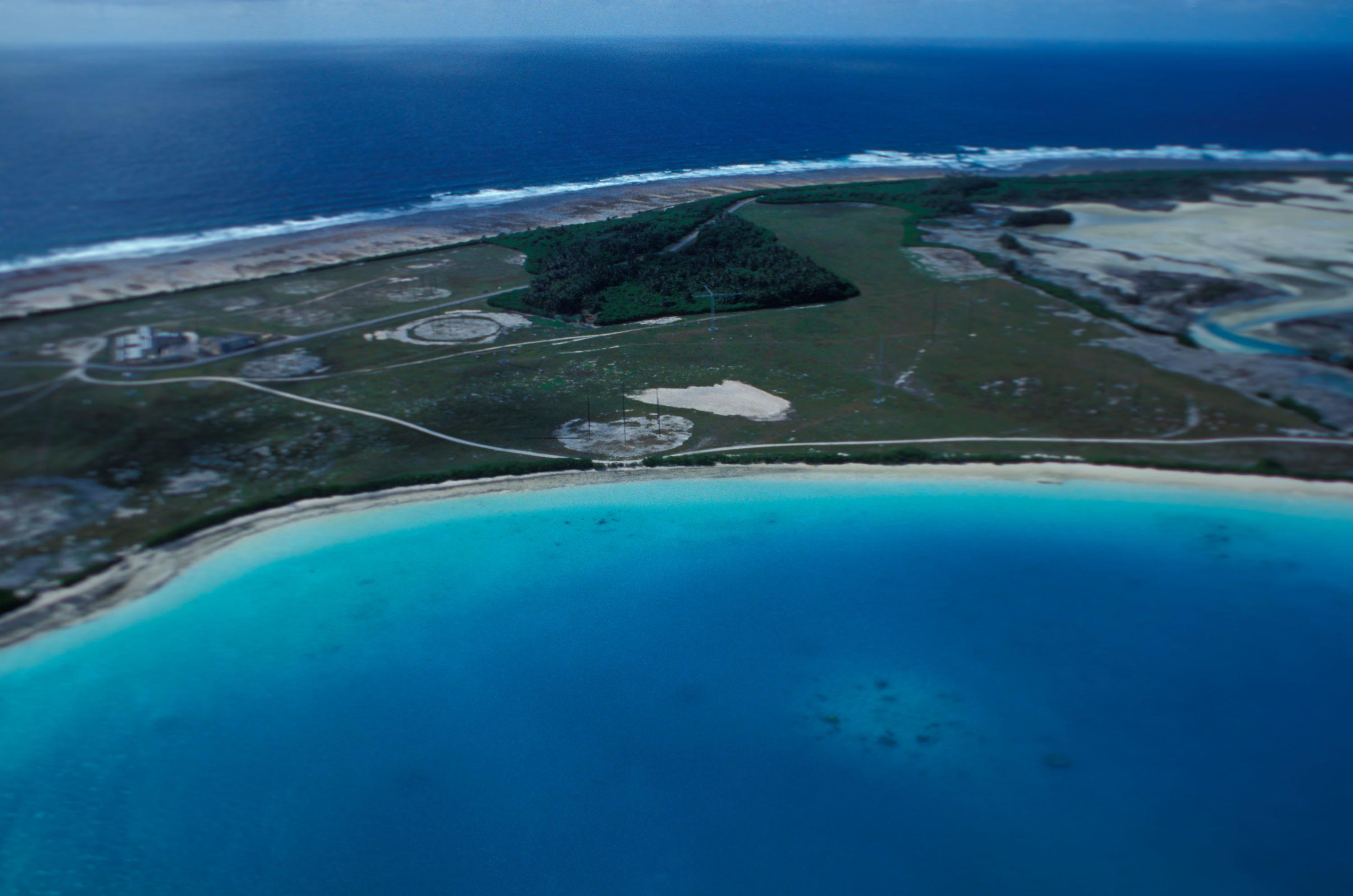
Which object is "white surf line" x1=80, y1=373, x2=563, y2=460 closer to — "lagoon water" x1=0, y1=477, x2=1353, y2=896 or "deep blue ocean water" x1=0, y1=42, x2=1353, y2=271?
"lagoon water" x1=0, y1=477, x2=1353, y2=896

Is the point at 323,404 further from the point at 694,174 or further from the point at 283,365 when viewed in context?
the point at 694,174

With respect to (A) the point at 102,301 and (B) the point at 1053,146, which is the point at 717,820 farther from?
(B) the point at 1053,146

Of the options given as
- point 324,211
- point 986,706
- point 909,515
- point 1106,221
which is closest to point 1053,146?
point 1106,221

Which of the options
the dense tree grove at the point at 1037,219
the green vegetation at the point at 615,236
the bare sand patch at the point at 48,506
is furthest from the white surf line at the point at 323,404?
the dense tree grove at the point at 1037,219

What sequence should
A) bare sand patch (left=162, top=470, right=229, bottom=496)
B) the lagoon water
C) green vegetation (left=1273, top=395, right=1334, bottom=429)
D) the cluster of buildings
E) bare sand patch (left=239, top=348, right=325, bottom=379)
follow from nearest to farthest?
the lagoon water, bare sand patch (left=162, top=470, right=229, bottom=496), green vegetation (left=1273, top=395, right=1334, bottom=429), bare sand patch (left=239, top=348, right=325, bottom=379), the cluster of buildings

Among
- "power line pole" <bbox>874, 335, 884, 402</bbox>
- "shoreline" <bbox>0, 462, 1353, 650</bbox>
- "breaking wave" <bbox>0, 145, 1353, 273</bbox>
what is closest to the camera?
"shoreline" <bbox>0, 462, 1353, 650</bbox>

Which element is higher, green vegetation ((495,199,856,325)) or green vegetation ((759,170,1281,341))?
green vegetation ((759,170,1281,341))

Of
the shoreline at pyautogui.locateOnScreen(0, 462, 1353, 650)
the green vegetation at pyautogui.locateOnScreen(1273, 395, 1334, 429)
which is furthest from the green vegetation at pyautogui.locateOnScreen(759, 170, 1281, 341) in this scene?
the shoreline at pyautogui.locateOnScreen(0, 462, 1353, 650)
